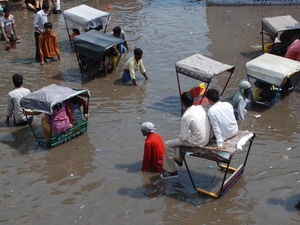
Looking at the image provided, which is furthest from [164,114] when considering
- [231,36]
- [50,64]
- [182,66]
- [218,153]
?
[231,36]

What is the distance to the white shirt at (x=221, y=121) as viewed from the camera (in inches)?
265

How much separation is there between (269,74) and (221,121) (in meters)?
3.40

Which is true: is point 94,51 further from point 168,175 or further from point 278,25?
point 278,25

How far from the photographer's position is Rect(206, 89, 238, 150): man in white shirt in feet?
22.1

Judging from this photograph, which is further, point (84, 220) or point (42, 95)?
point (42, 95)

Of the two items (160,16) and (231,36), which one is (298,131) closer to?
(231,36)

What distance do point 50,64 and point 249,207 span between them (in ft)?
26.0

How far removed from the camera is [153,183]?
758cm

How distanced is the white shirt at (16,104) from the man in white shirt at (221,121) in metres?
4.16

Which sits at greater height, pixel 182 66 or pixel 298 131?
pixel 182 66

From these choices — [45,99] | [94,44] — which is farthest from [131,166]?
[94,44]

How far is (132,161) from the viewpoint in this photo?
8.20 m

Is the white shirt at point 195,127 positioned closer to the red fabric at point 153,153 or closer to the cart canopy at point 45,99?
the red fabric at point 153,153

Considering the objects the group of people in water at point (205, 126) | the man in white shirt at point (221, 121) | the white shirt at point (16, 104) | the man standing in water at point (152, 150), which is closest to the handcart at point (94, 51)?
the white shirt at point (16, 104)
